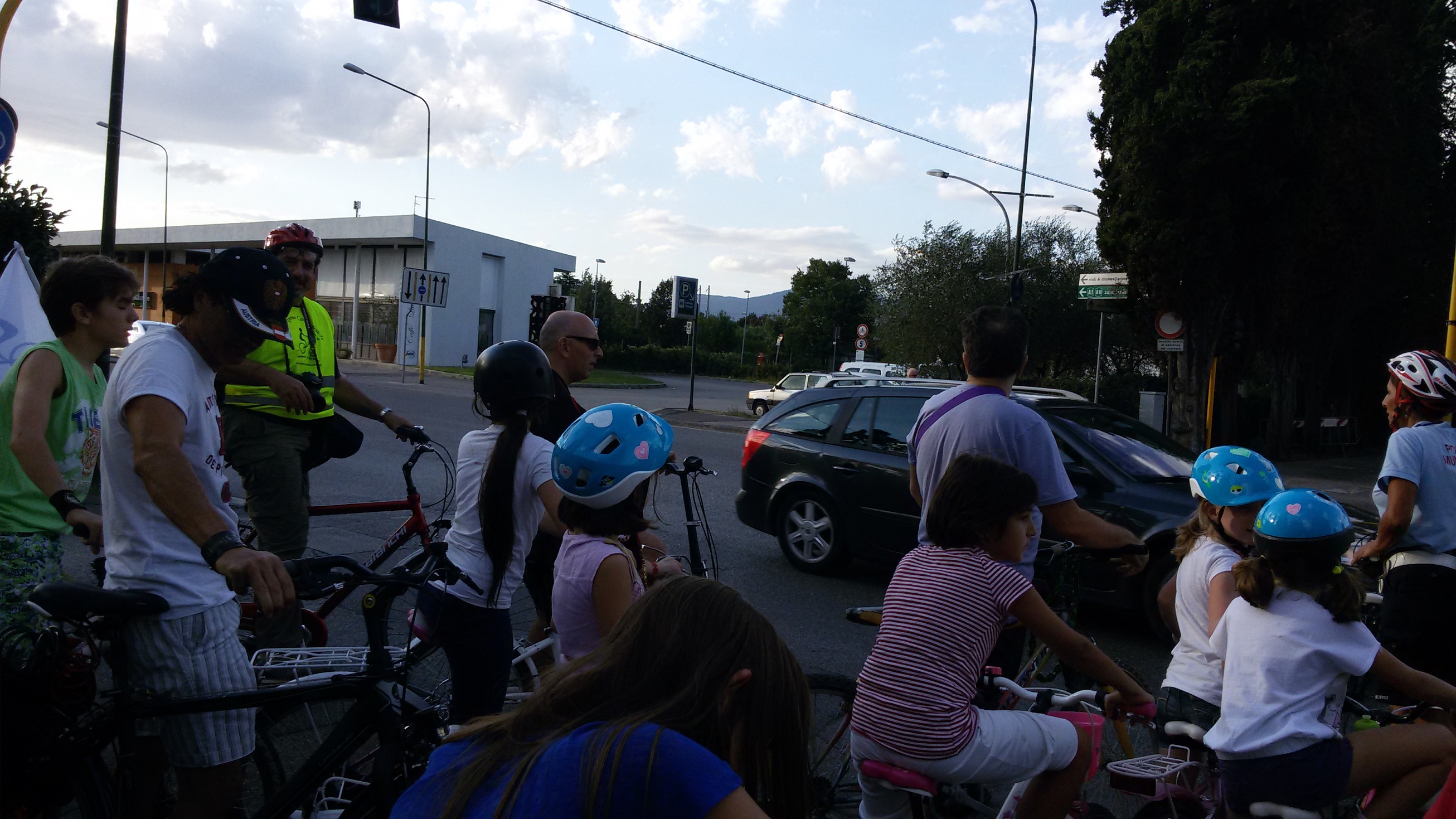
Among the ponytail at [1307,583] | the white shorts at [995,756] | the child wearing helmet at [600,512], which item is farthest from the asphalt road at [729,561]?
the ponytail at [1307,583]

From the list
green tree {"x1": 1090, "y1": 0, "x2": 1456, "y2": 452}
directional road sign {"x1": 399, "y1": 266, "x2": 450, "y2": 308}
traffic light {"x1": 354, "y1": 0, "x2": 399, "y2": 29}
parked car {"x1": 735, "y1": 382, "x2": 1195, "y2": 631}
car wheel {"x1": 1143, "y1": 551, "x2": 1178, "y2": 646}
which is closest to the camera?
car wheel {"x1": 1143, "y1": 551, "x2": 1178, "y2": 646}

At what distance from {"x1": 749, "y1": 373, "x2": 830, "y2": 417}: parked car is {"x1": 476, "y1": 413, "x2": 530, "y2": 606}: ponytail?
25021mm

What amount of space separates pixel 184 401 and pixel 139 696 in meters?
0.71

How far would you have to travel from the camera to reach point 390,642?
3465 millimetres

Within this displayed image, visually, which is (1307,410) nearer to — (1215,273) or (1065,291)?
(1215,273)

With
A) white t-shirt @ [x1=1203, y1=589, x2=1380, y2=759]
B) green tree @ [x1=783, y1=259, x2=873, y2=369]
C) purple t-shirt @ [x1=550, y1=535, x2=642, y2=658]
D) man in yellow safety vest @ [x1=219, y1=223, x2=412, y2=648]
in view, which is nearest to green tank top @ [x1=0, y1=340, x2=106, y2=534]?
man in yellow safety vest @ [x1=219, y1=223, x2=412, y2=648]

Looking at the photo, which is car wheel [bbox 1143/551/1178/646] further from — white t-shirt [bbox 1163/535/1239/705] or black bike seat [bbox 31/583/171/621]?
black bike seat [bbox 31/583/171/621]

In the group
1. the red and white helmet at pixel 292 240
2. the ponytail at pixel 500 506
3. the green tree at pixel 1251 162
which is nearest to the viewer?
the ponytail at pixel 500 506

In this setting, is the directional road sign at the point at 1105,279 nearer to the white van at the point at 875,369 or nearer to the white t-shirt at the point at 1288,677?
the white van at the point at 875,369

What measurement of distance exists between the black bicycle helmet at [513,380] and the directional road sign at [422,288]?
942 inches

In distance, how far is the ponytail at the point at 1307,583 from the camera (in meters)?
2.69

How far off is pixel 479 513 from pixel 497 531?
0.29 feet

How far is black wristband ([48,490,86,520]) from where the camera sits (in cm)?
302

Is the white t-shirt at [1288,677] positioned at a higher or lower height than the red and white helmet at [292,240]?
lower
